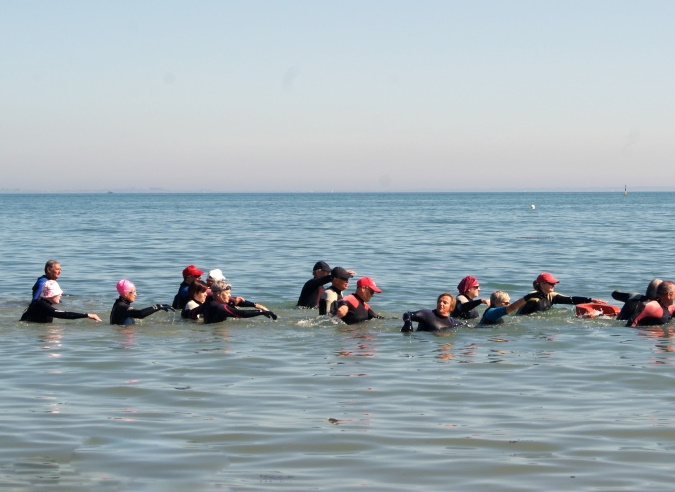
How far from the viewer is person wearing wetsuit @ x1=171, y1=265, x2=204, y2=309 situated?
17.2m

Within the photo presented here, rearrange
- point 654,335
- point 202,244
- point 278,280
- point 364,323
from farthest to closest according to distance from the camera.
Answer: point 202,244, point 278,280, point 364,323, point 654,335

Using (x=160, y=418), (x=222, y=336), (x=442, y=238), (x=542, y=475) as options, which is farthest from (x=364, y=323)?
(x=442, y=238)

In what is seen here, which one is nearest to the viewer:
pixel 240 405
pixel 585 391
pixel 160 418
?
pixel 160 418

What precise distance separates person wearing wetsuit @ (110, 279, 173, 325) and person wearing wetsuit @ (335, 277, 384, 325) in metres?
2.84

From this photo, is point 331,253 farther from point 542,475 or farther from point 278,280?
point 542,475

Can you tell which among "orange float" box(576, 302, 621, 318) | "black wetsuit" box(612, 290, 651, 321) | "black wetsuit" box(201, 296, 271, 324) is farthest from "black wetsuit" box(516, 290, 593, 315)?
"black wetsuit" box(201, 296, 271, 324)

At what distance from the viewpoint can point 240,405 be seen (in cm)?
1027

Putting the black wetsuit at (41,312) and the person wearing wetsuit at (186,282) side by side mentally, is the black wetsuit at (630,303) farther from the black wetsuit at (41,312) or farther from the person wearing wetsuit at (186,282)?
the black wetsuit at (41,312)

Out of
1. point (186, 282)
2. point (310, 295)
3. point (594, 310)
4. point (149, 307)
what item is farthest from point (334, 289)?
point (594, 310)

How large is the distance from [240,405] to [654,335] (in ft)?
24.6

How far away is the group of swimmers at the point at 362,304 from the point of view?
14.9 meters

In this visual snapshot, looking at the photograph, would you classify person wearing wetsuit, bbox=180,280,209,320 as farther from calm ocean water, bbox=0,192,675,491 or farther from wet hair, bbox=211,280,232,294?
wet hair, bbox=211,280,232,294

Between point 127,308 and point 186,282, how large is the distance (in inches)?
79.1

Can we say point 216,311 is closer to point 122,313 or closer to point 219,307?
point 219,307
